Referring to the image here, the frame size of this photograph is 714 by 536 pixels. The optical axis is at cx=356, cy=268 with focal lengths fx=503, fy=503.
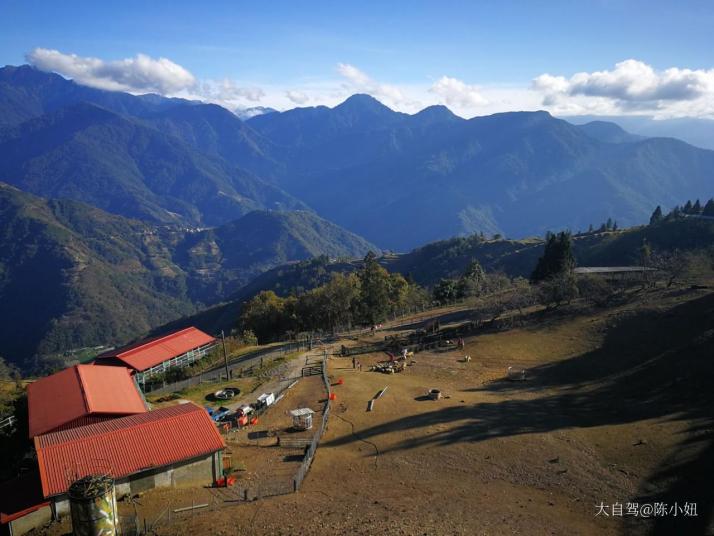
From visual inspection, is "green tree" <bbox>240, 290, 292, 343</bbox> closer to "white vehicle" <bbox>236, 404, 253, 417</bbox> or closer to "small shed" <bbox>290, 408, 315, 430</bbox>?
"white vehicle" <bbox>236, 404, 253, 417</bbox>

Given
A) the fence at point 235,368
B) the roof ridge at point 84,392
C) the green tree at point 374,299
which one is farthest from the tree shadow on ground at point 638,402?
the green tree at point 374,299

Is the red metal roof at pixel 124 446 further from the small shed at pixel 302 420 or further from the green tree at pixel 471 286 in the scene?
the green tree at pixel 471 286

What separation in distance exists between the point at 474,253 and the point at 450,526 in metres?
170

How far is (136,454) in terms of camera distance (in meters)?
24.7

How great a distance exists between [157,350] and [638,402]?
45.8 metres

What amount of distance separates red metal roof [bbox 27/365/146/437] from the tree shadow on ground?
15.0 m

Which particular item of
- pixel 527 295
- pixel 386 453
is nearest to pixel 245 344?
pixel 527 295

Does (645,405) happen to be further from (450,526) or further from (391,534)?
(391,534)

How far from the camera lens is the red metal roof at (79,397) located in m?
30.8

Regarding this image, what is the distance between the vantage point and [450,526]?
67.3ft

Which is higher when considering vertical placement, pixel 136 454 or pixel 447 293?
pixel 136 454

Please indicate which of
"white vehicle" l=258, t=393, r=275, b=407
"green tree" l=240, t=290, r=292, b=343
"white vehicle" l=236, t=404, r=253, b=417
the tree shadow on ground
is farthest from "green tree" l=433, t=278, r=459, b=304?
"white vehicle" l=236, t=404, r=253, b=417

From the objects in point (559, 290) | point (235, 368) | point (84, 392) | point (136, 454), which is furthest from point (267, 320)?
point (136, 454)

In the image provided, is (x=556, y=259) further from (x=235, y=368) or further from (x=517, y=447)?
(x=517, y=447)
